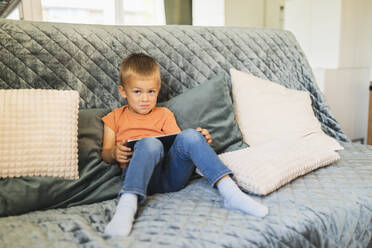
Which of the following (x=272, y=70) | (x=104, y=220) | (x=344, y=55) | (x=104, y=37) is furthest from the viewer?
(x=344, y=55)

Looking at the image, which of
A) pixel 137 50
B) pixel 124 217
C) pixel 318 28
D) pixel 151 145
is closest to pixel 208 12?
pixel 318 28

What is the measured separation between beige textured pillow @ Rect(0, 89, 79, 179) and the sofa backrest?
0.65ft

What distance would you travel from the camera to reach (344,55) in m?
2.42

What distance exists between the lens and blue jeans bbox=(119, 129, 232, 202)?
0.97 m

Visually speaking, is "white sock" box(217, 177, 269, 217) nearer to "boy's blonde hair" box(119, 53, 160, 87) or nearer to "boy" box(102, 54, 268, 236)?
"boy" box(102, 54, 268, 236)

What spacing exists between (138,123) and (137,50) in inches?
13.9

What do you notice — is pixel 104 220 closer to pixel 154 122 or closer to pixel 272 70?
pixel 154 122

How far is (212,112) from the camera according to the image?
1.36 m

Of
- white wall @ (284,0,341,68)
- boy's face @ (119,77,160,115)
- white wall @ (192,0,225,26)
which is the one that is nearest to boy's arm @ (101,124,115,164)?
boy's face @ (119,77,160,115)

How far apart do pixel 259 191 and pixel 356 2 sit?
2.04 metres

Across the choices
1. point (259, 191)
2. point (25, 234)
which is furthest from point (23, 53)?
point (259, 191)

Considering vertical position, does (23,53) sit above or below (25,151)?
above

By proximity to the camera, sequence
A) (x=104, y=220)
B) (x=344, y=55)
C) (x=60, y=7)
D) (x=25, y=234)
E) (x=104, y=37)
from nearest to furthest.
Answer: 1. (x=25, y=234)
2. (x=104, y=220)
3. (x=104, y=37)
4. (x=344, y=55)
5. (x=60, y=7)

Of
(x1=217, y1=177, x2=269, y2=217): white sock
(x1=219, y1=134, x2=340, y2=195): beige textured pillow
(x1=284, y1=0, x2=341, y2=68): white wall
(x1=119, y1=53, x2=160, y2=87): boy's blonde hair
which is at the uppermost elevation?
(x1=284, y1=0, x2=341, y2=68): white wall
